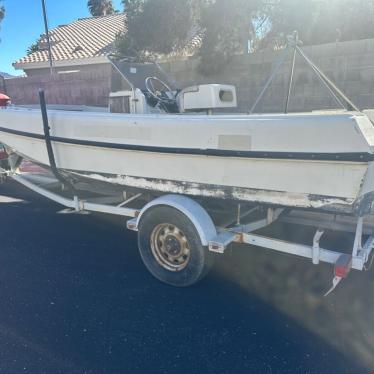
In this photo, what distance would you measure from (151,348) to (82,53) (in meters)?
17.0

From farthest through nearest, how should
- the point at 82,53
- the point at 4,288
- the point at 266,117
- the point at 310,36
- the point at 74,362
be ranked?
the point at 82,53, the point at 310,36, the point at 4,288, the point at 266,117, the point at 74,362

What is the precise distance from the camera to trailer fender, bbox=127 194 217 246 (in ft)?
9.61

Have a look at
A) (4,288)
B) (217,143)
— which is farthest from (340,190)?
(4,288)

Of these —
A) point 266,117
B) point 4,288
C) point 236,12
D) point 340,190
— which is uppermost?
point 236,12

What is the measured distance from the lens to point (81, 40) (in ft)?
64.0

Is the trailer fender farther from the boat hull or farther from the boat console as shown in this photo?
the boat console

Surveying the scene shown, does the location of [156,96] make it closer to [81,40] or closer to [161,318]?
[161,318]

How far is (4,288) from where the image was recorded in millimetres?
3225

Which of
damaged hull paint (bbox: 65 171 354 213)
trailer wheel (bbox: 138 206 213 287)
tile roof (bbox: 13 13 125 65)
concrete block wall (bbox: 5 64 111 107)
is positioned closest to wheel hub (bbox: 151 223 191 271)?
trailer wheel (bbox: 138 206 213 287)

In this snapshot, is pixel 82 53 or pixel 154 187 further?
pixel 82 53

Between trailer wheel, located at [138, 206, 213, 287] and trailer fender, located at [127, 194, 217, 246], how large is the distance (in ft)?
0.13

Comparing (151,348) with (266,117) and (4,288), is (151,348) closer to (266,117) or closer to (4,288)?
(4,288)

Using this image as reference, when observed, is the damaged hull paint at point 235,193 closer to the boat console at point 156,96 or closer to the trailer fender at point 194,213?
the trailer fender at point 194,213

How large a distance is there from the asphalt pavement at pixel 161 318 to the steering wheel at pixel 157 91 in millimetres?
1663
